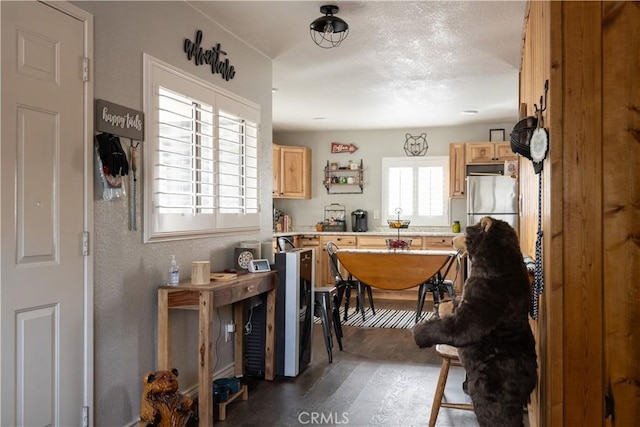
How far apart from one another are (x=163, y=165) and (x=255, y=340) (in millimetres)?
1547

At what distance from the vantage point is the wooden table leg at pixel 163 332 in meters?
2.82

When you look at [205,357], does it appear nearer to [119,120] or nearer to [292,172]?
[119,120]

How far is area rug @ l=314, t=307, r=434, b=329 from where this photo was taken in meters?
5.59

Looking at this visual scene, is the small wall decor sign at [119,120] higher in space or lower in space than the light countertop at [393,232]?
higher

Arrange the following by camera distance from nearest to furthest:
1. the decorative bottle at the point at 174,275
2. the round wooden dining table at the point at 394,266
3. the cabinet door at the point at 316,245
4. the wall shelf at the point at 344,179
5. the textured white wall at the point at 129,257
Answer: the textured white wall at the point at 129,257
the decorative bottle at the point at 174,275
the round wooden dining table at the point at 394,266
the cabinet door at the point at 316,245
the wall shelf at the point at 344,179

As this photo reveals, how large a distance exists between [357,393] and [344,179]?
499 cm

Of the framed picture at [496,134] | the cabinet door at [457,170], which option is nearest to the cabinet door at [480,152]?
the cabinet door at [457,170]

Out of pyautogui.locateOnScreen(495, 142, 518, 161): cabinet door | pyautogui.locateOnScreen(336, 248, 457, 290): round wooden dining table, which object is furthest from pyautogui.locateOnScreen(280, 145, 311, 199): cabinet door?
pyautogui.locateOnScreen(495, 142, 518, 161): cabinet door

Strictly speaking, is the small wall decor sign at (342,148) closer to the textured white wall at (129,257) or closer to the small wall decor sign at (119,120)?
the textured white wall at (129,257)

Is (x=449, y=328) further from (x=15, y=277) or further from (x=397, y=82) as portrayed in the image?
(x=397, y=82)

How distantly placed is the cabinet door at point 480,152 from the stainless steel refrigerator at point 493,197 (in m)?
0.48

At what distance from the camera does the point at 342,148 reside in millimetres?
8219

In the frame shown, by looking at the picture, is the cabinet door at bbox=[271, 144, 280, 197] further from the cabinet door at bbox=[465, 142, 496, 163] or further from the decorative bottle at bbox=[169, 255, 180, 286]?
the decorative bottle at bbox=[169, 255, 180, 286]

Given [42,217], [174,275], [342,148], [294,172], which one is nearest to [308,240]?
[294,172]
